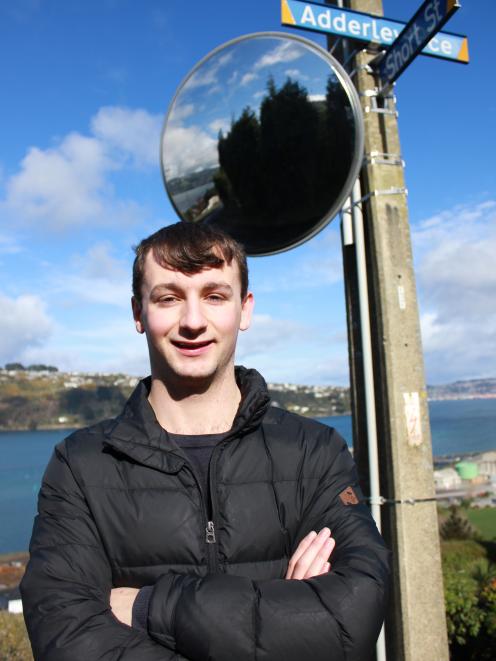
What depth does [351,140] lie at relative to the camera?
3.37m

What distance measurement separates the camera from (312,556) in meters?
1.64

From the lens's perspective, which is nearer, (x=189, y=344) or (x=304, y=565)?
(x=304, y=565)

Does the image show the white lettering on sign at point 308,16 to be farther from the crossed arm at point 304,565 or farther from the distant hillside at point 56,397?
the distant hillside at point 56,397

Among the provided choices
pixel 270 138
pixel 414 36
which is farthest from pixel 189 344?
pixel 414 36

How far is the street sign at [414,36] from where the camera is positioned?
10.8ft

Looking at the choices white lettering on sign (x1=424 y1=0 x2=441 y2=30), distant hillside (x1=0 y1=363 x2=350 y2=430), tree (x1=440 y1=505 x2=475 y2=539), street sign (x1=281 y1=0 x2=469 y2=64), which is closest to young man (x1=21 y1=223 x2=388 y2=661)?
white lettering on sign (x1=424 y1=0 x2=441 y2=30)

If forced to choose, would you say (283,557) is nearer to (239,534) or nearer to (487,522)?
(239,534)

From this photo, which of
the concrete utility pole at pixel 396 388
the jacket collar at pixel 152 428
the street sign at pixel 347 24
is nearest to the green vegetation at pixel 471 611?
the concrete utility pole at pixel 396 388

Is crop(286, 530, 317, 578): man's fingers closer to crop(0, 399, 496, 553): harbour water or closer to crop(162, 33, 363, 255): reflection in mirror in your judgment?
crop(162, 33, 363, 255): reflection in mirror

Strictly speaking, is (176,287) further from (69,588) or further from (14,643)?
(14,643)

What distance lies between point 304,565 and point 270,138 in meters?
2.46

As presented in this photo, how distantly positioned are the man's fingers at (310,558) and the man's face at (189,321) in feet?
1.85

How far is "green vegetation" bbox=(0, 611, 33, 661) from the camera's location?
6.00 m

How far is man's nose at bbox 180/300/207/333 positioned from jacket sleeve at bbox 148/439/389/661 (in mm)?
679
